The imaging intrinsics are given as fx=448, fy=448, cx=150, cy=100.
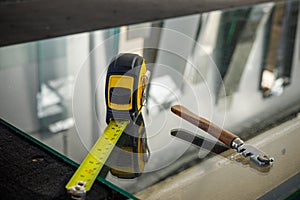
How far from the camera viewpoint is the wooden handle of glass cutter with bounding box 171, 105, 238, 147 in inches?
34.2

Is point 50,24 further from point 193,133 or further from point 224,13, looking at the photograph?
point 193,133

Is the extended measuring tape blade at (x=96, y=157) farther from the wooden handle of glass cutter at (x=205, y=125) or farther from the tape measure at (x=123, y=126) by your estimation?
the wooden handle of glass cutter at (x=205, y=125)

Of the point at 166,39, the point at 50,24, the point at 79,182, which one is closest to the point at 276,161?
the point at 79,182

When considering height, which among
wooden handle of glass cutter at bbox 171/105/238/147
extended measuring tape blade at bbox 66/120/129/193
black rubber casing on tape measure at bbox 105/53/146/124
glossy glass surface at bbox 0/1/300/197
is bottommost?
glossy glass surface at bbox 0/1/300/197

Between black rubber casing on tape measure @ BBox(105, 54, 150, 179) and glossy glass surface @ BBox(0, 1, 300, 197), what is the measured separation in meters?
0.02

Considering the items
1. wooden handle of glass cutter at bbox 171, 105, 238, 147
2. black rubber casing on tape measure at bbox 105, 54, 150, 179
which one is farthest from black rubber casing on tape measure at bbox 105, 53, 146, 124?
wooden handle of glass cutter at bbox 171, 105, 238, 147

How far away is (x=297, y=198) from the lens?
71 cm

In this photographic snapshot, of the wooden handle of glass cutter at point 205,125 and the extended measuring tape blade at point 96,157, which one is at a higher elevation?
the extended measuring tape blade at point 96,157

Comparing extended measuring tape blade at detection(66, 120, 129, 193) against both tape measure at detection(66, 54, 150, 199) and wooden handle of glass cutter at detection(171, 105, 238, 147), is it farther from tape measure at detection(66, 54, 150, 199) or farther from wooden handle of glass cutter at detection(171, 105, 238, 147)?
wooden handle of glass cutter at detection(171, 105, 238, 147)

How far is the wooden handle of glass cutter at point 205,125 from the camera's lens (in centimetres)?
87

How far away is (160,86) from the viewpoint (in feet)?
3.56

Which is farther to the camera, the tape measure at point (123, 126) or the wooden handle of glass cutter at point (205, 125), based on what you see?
the wooden handle of glass cutter at point (205, 125)

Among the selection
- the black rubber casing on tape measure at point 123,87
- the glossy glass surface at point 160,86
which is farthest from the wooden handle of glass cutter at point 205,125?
the black rubber casing on tape measure at point 123,87

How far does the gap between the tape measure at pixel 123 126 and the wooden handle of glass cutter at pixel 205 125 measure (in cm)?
10
